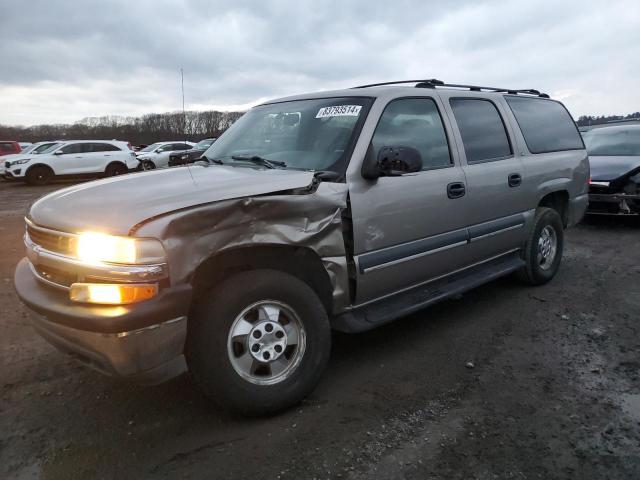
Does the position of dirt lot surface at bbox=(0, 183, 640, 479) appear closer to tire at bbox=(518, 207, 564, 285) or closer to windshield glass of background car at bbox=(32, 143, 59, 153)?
tire at bbox=(518, 207, 564, 285)

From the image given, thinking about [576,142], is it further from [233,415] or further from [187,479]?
[187,479]

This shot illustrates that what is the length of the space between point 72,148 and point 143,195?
18764 mm

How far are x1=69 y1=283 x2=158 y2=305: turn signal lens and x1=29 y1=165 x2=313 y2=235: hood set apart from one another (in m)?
0.26

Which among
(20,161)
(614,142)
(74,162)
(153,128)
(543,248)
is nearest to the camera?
(543,248)

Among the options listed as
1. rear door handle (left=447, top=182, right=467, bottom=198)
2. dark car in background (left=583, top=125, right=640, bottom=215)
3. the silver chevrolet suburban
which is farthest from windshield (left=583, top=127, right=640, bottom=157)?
rear door handle (left=447, top=182, right=467, bottom=198)

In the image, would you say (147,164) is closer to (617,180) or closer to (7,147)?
(7,147)

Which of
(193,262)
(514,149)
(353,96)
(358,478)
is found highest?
(353,96)

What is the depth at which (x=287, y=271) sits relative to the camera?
294 centimetres

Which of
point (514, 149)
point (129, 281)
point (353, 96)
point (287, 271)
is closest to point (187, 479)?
point (129, 281)

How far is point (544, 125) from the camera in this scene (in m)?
5.21

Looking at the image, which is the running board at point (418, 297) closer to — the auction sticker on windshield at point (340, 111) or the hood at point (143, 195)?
the hood at point (143, 195)

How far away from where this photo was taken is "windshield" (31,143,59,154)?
63.1ft

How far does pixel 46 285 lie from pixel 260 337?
3.94ft

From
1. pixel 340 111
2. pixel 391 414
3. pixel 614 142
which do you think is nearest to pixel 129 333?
pixel 391 414
